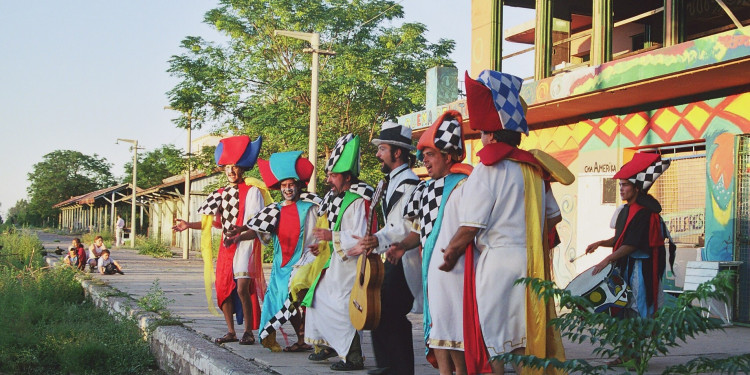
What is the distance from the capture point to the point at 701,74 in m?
9.98

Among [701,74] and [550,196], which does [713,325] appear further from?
[701,74]

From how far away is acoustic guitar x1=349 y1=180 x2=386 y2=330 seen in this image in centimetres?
587

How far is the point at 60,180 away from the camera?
326ft

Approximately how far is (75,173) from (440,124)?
10396cm

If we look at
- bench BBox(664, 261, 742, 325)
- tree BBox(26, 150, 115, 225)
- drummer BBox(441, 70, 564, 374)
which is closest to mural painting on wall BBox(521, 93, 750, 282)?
bench BBox(664, 261, 742, 325)

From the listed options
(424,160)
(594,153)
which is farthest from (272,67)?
(424,160)

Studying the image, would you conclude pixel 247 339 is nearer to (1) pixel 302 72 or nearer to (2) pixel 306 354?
(2) pixel 306 354

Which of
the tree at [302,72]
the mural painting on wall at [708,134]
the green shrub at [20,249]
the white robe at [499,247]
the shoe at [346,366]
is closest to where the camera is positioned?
the white robe at [499,247]

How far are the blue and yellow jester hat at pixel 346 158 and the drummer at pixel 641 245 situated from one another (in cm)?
226

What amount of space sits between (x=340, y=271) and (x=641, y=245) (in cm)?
259

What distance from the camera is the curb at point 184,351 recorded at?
21.1 ft

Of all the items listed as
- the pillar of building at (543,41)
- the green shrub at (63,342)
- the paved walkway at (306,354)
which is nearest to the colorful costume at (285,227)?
the paved walkway at (306,354)

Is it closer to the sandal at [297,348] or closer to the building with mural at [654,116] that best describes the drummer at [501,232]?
the sandal at [297,348]

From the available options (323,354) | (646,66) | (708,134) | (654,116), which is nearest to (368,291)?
(323,354)
